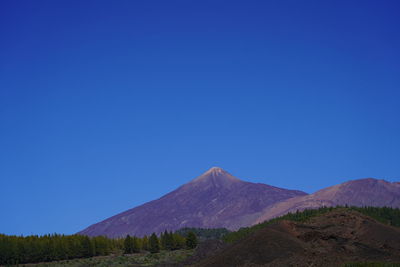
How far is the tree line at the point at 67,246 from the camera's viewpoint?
267ft

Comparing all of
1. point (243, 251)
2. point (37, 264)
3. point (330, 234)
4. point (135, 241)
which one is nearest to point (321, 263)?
point (243, 251)

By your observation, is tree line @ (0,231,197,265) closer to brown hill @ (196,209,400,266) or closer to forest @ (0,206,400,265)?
forest @ (0,206,400,265)

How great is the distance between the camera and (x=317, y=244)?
170 feet

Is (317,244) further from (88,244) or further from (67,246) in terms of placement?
(88,244)

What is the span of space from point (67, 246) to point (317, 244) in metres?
50.4


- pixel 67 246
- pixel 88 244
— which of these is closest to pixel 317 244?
pixel 67 246

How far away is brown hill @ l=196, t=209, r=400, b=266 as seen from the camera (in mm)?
44969

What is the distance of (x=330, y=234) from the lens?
5403cm

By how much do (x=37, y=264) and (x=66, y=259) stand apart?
6.96 metres

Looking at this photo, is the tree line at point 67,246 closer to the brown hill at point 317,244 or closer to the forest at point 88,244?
the forest at point 88,244

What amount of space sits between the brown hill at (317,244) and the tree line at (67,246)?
41340mm

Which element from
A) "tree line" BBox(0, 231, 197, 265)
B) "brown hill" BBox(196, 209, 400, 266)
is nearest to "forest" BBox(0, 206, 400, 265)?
"tree line" BBox(0, 231, 197, 265)

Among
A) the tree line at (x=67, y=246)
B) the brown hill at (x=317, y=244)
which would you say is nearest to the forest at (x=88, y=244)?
the tree line at (x=67, y=246)

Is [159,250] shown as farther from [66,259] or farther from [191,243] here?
[66,259]
